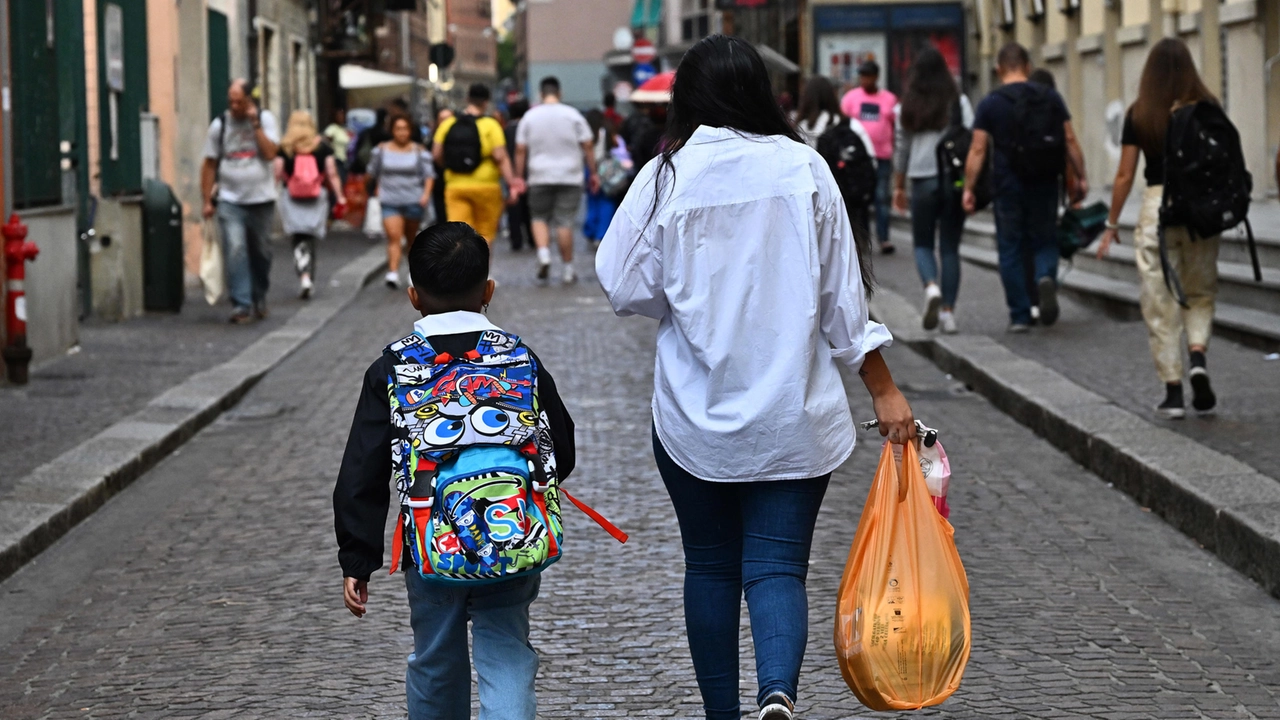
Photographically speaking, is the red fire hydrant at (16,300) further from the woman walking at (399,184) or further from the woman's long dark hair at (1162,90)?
the woman walking at (399,184)

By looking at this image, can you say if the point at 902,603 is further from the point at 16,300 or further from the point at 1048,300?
the point at 1048,300

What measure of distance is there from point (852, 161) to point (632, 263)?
12.8m

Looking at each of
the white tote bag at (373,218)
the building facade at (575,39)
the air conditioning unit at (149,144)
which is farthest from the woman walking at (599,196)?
the building facade at (575,39)

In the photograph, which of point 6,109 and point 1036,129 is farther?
point 1036,129

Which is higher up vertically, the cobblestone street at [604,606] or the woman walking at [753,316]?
the woman walking at [753,316]

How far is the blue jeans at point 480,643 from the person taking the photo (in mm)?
3797

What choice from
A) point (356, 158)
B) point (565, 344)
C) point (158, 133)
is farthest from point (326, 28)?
point (565, 344)

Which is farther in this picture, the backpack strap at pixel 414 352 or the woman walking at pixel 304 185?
the woman walking at pixel 304 185

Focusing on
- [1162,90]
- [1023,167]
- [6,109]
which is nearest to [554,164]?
[1023,167]

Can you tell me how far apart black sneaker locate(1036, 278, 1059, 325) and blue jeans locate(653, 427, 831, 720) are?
28.5 feet

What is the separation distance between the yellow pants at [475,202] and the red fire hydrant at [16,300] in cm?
612

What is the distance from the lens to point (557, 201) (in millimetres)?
18344

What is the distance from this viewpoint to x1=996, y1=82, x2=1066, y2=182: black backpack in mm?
11953

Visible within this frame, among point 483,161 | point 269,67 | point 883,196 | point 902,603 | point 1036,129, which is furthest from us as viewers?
point 269,67
